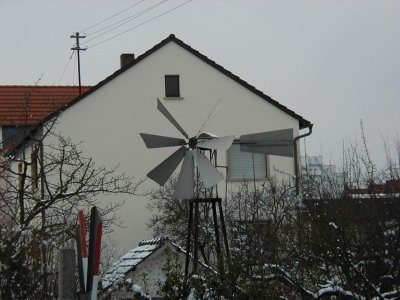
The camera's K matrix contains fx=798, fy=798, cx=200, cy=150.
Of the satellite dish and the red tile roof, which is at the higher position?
the red tile roof

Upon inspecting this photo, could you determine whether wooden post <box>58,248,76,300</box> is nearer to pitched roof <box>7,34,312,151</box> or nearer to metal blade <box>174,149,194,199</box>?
metal blade <box>174,149,194,199</box>

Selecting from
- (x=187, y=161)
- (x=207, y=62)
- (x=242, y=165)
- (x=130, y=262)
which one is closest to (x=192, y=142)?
(x=187, y=161)

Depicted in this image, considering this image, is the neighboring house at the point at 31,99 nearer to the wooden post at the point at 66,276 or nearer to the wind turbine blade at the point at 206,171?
the wind turbine blade at the point at 206,171

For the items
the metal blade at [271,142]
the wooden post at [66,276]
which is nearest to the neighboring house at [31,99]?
the metal blade at [271,142]

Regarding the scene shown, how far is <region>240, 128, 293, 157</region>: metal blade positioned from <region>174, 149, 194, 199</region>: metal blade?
111 centimetres

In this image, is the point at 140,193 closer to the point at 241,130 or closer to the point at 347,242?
the point at 241,130

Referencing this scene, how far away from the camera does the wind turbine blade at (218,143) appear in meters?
11.4

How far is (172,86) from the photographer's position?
26.7 m

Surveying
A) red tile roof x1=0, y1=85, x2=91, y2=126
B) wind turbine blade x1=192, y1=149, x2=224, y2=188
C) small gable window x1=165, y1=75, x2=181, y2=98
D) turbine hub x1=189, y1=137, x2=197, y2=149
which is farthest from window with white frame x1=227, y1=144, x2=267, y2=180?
wind turbine blade x1=192, y1=149, x2=224, y2=188

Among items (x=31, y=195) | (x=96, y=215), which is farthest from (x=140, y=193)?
(x=96, y=215)

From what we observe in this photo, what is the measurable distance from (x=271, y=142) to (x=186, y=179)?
61.4 inches

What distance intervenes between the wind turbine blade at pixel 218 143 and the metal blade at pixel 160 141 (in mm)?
278

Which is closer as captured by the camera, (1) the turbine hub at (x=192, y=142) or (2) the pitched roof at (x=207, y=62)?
(1) the turbine hub at (x=192, y=142)

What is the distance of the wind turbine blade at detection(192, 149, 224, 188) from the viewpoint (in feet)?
A: 36.1
